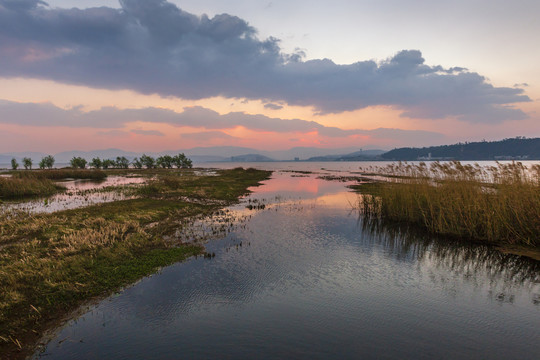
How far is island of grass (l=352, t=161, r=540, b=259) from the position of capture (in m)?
15.7

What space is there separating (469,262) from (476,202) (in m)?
5.13

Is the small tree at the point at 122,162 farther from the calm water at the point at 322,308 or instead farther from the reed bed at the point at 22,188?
the calm water at the point at 322,308

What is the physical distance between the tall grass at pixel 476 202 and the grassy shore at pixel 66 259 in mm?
19537

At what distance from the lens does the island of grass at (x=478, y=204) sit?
617 inches

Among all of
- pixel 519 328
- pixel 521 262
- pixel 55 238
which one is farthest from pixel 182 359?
pixel 521 262

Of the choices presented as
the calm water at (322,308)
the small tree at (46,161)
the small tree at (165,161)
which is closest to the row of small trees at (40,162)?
the small tree at (46,161)

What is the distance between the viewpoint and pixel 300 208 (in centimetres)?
3141

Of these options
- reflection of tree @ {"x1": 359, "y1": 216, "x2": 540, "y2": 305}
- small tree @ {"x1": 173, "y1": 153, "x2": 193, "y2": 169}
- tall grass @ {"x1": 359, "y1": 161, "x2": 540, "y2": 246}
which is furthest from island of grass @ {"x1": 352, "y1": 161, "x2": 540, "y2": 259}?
small tree @ {"x1": 173, "y1": 153, "x2": 193, "y2": 169}

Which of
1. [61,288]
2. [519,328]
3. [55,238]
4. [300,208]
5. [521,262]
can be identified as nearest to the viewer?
[519,328]

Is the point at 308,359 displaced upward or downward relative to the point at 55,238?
downward

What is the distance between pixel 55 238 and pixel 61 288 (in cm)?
750

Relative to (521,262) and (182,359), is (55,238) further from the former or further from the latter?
(521,262)

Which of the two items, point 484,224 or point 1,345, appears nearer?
point 1,345

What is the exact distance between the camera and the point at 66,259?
1283cm
